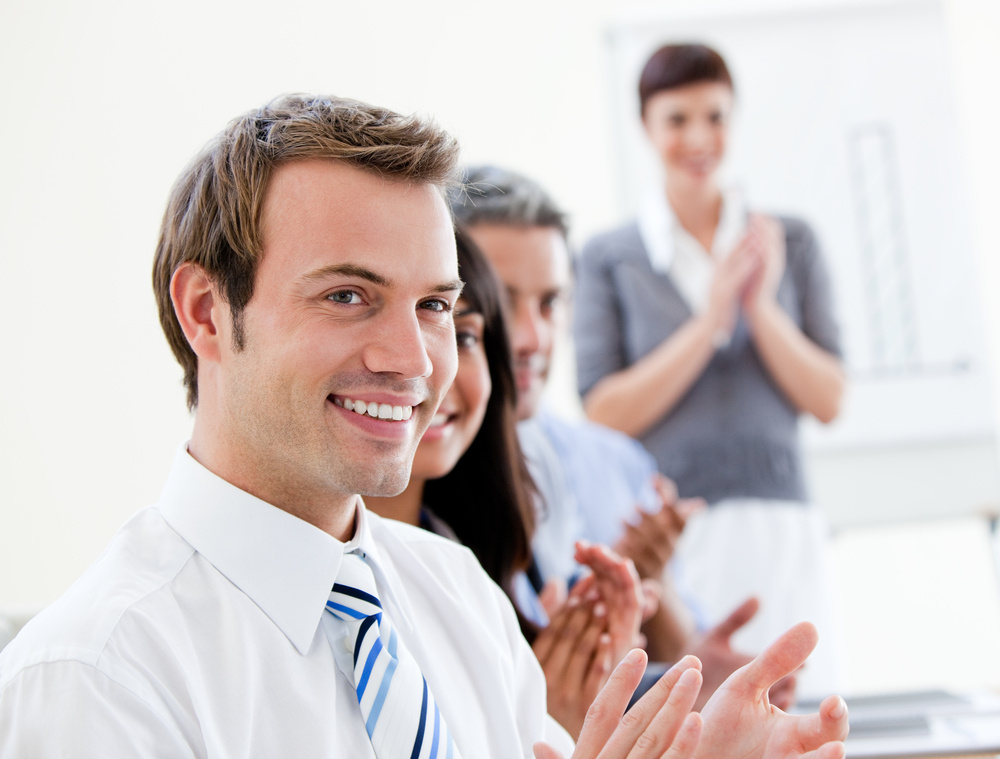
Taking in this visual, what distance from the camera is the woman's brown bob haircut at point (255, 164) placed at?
1.00m

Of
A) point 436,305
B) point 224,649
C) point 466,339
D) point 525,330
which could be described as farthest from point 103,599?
point 525,330

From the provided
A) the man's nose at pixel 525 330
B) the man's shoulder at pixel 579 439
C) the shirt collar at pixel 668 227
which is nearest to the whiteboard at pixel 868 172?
the shirt collar at pixel 668 227

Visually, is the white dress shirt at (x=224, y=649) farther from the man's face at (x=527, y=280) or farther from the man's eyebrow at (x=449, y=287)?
the man's face at (x=527, y=280)

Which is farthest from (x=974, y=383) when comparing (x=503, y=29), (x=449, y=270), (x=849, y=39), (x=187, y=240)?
(x=187, y=240)

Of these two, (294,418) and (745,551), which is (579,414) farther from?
(294,418)

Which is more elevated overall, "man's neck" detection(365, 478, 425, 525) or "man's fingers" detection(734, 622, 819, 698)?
"man's neck" detection(365, 478, 425, 525)

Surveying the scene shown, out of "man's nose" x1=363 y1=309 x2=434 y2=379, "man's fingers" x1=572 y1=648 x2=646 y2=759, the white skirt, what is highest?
"man's nose" x1=363 y1=309 x2=434 y2=379

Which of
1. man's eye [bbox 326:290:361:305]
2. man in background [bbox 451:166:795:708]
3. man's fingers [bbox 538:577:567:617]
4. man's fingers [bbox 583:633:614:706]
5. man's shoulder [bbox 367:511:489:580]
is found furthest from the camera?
man in background [bbox 451:166:795:708]

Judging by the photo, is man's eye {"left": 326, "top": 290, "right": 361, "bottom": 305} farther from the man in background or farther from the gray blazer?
the gray blazer

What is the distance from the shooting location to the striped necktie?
0.94 meters

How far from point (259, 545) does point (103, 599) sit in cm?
17

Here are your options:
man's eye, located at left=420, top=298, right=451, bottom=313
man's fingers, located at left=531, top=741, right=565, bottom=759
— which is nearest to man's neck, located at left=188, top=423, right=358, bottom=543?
man's eye, located at left=420, top=298, right=451, bottom=313

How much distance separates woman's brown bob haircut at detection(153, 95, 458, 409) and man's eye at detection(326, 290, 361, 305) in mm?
89

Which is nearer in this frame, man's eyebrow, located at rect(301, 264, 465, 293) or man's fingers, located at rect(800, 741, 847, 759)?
man's fingers, located at rect(800, 741, 847, 759)
